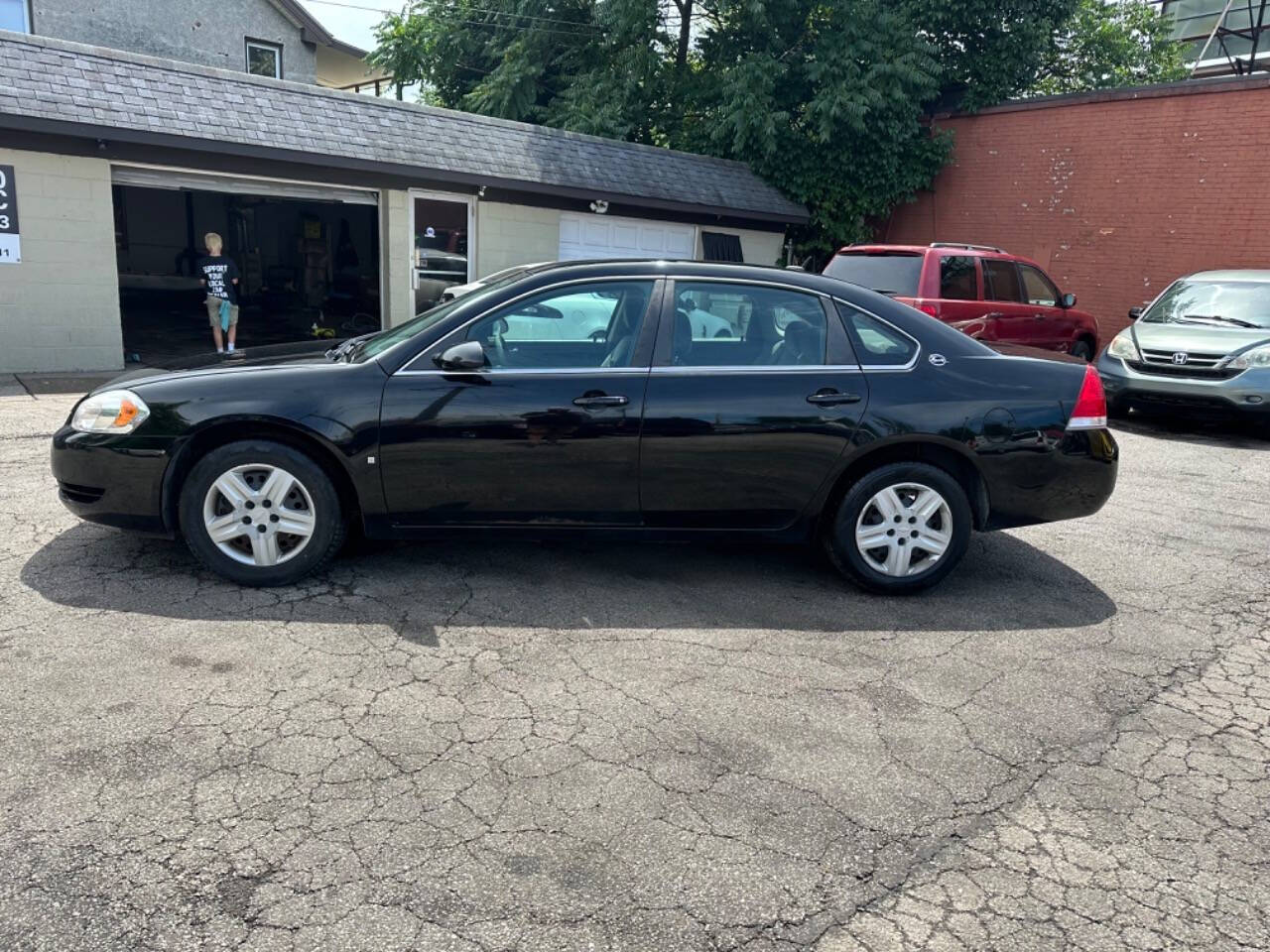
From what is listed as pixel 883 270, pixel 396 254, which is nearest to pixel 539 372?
pixel 883 270

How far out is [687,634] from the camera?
165 inches

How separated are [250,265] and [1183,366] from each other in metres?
19.0

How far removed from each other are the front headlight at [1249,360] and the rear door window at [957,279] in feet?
8.77

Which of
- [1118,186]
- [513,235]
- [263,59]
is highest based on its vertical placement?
[263,59]

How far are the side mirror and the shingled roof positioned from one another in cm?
808

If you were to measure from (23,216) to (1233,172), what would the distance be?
16.0 metres

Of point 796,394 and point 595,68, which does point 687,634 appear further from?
point 595,68

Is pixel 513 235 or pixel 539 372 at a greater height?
pixel 513 235

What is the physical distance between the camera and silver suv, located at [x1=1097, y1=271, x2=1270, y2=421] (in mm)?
9680

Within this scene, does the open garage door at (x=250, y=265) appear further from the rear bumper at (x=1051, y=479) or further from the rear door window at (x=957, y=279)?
the rear bumper at (x=1051, y=479)

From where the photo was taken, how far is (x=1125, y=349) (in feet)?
35.6

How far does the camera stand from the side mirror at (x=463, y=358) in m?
4.34

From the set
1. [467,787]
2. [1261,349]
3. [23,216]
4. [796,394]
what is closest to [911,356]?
[796,394]

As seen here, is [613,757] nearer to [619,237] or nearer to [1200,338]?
[1200,338]
